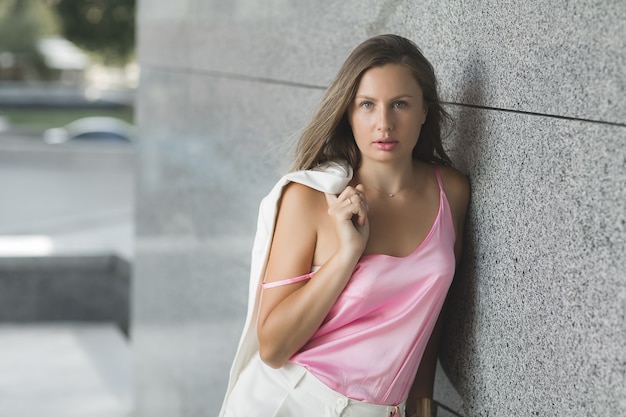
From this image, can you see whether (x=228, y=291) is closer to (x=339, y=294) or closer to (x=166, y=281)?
(x=166, y=281)

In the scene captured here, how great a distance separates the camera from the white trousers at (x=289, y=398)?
114 inches

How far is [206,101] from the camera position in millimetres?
5812

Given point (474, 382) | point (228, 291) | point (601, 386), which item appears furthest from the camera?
point (228, 291)

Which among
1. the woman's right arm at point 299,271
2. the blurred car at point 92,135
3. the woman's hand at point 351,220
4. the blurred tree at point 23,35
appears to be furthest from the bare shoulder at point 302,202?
the blurred tree at point 23,35

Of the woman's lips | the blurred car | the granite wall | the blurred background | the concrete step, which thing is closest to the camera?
the granite wall

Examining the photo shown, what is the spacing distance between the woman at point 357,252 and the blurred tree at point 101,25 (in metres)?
42.3

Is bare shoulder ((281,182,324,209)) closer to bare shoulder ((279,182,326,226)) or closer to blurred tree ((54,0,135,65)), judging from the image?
bare shoulder ((279,182,326,226))

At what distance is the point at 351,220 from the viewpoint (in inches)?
108

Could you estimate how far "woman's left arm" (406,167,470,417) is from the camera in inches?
120

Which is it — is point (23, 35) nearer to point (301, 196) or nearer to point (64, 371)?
point (64, 371)

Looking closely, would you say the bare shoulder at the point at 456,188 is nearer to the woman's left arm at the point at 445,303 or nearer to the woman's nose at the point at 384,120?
the woman's left arm at the point at 445,303

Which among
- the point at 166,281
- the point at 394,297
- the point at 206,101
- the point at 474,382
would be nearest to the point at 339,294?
the point at 394,297

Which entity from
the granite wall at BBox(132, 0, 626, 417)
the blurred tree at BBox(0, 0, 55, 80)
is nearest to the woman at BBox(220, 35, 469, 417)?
the granite wall at BBox(132, 0, 626, 417)

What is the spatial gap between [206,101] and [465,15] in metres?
3.02
